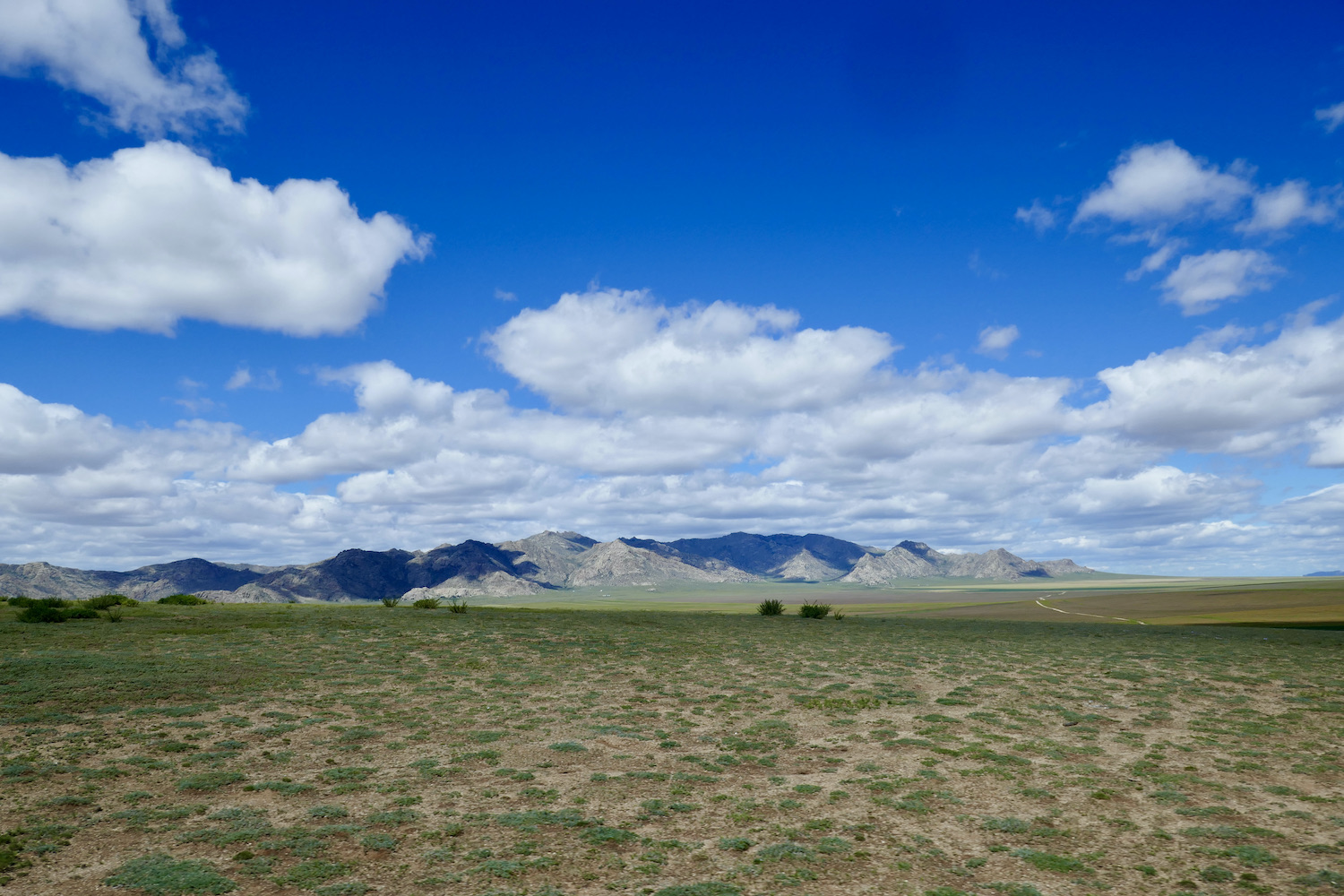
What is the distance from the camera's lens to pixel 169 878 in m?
10.3

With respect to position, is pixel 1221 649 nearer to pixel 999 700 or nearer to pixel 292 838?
pixel 999 700

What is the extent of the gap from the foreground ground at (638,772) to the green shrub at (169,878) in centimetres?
5

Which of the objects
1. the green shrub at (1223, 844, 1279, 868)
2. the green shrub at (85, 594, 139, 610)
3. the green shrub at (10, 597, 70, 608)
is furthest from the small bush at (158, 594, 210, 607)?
the green shrub at (1223, 844, 1279, 868)

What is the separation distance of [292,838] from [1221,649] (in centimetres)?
4297

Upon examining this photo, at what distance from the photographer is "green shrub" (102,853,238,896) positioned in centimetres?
1002

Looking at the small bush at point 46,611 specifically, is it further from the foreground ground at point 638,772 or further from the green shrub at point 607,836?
the green shrub at point 607,836

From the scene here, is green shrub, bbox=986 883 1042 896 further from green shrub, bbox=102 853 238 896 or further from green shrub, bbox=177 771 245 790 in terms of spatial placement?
green shrub, bbox=177 771 245 790

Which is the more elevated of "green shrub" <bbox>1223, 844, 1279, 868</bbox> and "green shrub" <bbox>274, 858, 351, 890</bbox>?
"green shrub" <bbox>1223, 844, 1279, 868</bbox>

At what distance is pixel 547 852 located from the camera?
11.5m

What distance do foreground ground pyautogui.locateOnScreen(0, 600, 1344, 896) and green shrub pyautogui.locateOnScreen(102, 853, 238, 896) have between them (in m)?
0.05

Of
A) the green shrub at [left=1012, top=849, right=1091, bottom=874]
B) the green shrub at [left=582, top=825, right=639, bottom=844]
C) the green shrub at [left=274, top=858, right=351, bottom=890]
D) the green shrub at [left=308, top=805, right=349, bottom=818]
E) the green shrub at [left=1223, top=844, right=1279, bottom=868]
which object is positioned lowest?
the green shrub at [left=274, top=858, right=351, bottom=890]

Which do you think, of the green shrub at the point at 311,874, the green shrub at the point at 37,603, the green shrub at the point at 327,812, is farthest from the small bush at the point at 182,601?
the green shrub at the point at 311,874

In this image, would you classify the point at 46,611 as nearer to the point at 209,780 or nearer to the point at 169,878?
the point at 209,780

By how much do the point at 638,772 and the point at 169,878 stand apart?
886 centimetres
